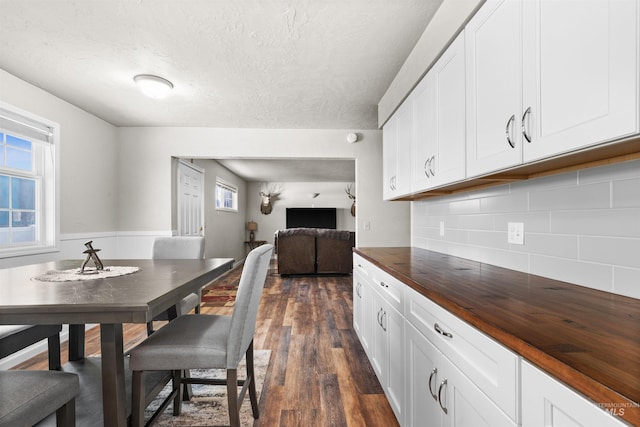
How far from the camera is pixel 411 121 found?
2225mm

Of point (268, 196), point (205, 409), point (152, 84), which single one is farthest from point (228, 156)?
point (268, 196)

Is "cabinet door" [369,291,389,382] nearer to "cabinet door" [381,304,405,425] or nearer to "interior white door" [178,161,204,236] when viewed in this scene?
"cabinet door" [381,304,405,425]

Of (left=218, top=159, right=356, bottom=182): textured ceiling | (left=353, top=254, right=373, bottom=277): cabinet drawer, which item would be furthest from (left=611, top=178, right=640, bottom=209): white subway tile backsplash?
(left=218, top=159, right=356, bottom=182): textured ceiling

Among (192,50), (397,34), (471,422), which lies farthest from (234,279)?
(471,422)

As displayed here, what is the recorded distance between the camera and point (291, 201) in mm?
9555

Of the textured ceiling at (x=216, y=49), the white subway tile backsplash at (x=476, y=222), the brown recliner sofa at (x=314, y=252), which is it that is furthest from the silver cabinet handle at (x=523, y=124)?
the brown recliner sofa at (x=314, y=252)

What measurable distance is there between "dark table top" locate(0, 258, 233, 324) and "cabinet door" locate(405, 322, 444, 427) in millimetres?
1059

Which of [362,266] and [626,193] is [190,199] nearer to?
[362,266]

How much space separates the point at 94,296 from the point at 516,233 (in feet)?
6.22

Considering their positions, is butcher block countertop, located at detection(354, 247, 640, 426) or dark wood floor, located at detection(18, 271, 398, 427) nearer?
butcher block countertop, located at detection(354, 247, 640, 426)

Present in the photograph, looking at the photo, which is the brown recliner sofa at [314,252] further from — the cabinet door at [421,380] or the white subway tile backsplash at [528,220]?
the cabinet door at [421,380]

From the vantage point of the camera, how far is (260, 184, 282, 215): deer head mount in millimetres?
9336

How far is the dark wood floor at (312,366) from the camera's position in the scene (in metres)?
1.77

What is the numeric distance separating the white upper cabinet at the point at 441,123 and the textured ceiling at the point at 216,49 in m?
0.40
